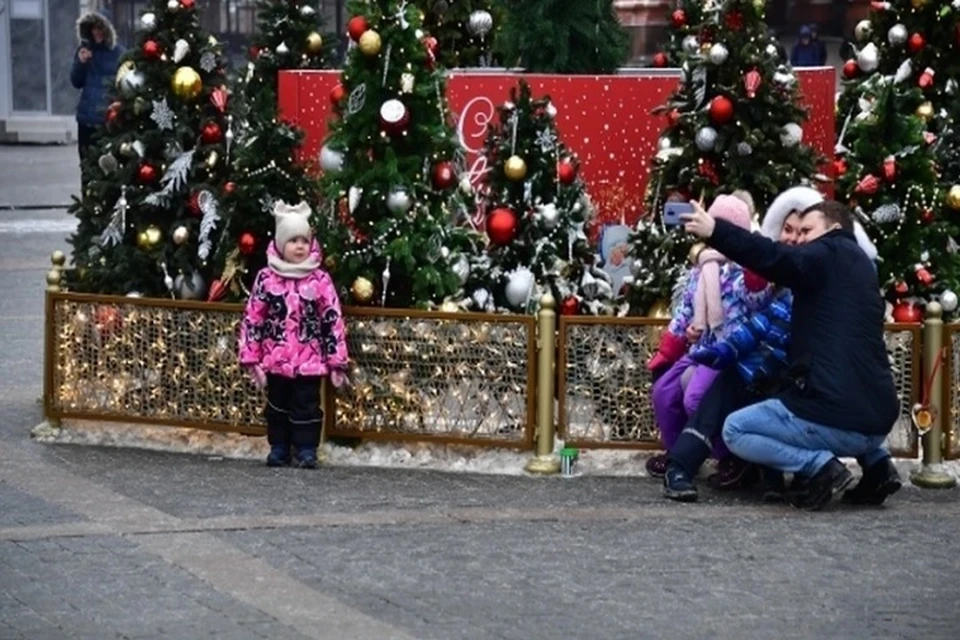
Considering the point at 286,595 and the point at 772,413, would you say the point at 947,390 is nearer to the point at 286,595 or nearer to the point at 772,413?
the point at 772,413

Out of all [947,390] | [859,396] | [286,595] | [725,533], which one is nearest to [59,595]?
[286,595]

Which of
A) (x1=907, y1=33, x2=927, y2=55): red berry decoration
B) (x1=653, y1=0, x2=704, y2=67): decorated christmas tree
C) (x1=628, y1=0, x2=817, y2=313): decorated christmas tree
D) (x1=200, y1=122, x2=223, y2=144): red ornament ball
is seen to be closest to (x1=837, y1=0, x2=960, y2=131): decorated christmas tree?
(x1=907, y1=33, x2=927, y2=55): red berry decoration

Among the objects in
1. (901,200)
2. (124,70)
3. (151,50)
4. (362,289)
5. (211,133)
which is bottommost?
(362,289)

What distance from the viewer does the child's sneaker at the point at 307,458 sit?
37.4ft

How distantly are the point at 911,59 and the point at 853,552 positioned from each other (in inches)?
249

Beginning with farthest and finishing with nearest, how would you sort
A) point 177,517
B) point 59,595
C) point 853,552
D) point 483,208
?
point 483,208, point 177,517, point 853,552, point 59,595

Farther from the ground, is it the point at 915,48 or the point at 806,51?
the point at 915,48

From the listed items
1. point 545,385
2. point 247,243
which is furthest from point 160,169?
point 545,385

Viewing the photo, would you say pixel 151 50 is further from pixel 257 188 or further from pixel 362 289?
pixel 362 289

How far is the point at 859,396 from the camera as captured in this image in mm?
10234

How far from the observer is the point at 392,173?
11750mm

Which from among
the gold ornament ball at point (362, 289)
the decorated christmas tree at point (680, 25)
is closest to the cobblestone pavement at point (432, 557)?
the gold ornament ball at point (362, 289)

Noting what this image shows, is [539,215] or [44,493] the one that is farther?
[539,215]

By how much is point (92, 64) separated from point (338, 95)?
931cm
